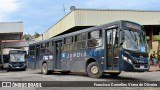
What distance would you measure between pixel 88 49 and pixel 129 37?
3147mm

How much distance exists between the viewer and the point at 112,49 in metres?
16.7

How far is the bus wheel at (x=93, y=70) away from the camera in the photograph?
17.8m

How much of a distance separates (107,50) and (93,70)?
175 centimetres

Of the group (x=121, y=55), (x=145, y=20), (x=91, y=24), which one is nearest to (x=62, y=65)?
(x=121, y=55)

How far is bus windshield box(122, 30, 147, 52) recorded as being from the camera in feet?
52.9

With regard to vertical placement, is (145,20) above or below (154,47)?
above

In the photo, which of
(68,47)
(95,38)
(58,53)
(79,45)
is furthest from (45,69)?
(95,38)

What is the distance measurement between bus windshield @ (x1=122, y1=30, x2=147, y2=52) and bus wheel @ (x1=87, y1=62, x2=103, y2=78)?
2421 mm

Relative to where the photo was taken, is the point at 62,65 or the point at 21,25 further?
the point at 21,25

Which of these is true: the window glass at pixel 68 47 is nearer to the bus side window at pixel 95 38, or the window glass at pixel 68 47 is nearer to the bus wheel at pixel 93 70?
the bus side window at pixel 95 38

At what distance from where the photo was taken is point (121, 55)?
15992 mm

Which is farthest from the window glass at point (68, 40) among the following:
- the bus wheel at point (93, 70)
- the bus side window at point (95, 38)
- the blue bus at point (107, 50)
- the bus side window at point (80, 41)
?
the bus wheel at point (93, 70)

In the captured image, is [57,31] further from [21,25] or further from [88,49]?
[88,49]

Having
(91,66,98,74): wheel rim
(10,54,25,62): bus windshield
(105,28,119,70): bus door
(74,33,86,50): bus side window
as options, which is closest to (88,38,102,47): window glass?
(105,28,119,70): bus door
